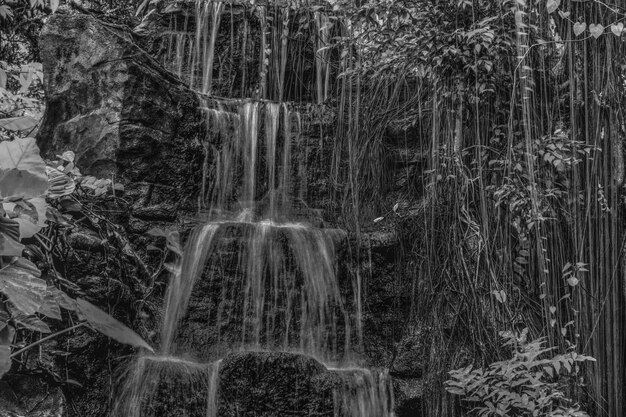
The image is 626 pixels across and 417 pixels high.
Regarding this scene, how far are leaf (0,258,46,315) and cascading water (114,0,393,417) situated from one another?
274 cm

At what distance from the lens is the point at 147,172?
4.64 metres

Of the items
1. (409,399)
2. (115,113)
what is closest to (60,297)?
(409,399)

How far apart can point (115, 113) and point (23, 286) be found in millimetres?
3894

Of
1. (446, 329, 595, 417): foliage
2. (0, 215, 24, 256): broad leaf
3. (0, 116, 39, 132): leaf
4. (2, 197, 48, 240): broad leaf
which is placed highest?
(0, 116, 39, 132): leaf

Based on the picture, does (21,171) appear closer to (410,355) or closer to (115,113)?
(410,355)

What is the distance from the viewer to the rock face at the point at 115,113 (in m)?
4.51

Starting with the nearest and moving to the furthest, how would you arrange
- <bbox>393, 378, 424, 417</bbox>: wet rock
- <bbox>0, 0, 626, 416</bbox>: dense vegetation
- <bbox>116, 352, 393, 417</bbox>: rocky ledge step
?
<bbox>0, 0, 626, 416</bbox>: dense vegetation, <bbox>116, 352, 393, 417</bbox>: rocky ledge step, <bbox>393, 378, 424, 417</bbox>: wet rock

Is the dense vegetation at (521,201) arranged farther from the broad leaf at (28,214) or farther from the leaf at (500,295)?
the broad leaf at (28,214)

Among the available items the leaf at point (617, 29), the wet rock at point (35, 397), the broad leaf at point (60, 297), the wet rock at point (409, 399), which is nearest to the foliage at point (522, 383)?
the wet rock at point (409, 399)

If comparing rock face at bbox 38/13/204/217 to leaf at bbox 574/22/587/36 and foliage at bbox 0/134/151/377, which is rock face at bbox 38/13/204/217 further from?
foliage at bbox 0/134/151/377

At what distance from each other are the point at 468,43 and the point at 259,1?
3.82 m

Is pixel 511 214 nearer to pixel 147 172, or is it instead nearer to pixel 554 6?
pixel 554 6

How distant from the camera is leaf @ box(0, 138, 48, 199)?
0.93m

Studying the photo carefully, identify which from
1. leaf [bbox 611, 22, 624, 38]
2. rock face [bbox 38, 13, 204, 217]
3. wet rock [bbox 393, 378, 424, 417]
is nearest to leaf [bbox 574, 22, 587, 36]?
leaf [bbox 611, 22, 624, 38]
